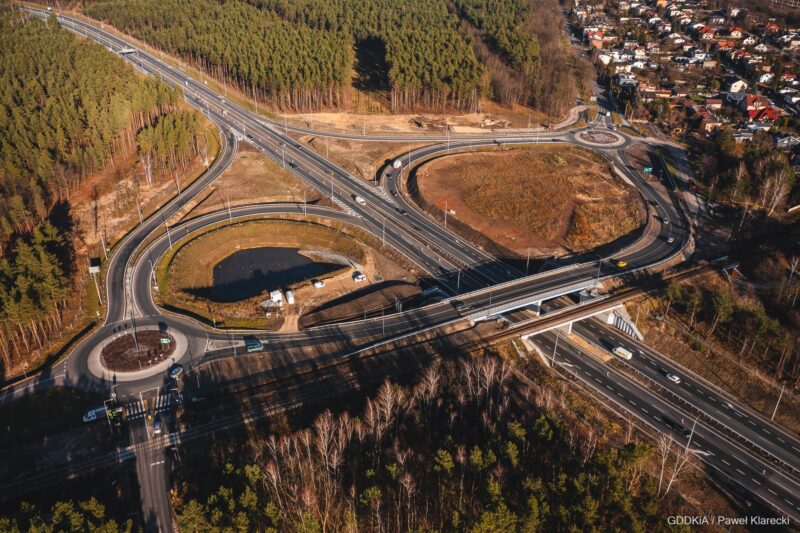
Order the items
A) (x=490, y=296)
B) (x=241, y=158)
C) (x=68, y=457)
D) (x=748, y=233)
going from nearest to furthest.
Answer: (x=68, y=457), (x=490, y=296), (x=748, y=233), (x=241, y=158)

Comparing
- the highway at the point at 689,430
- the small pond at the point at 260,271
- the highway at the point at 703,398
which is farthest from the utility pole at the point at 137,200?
the highway at the point at 703,398

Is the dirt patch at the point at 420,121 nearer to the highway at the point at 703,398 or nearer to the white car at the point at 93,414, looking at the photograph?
the highway at the point at 703,398

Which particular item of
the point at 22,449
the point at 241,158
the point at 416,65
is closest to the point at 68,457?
the point at 22,449

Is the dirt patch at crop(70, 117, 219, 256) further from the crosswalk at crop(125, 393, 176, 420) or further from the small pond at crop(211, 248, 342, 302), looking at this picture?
the crosswalk at crop(125, 393, 176, 420)

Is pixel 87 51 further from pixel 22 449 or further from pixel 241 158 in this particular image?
pixel 22 449

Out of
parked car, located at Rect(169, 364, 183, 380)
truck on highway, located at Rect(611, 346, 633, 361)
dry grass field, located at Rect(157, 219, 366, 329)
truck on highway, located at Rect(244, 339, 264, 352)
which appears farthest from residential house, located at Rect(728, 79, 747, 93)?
parked car, located at Rect(169, 364, 183, 380)

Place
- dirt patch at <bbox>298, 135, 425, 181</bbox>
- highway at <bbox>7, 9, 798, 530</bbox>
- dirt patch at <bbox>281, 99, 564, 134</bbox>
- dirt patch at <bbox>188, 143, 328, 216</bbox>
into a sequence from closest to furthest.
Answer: highway at <bbox>7, 9, 798, 530</bbox>, dirt patch at <bbox>188, 143, 328, 216</bbox>, dirt patch at <bbox>298, 135, 425, 181</bbox>, dirt patch at <bbox>281, 99, 564, 134</bbox>

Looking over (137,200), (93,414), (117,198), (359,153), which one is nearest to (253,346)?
(93,414)
